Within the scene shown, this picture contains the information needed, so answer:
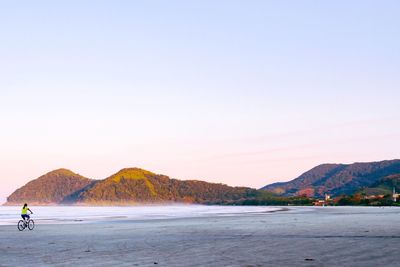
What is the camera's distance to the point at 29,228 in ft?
144

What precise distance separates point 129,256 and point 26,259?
388cm

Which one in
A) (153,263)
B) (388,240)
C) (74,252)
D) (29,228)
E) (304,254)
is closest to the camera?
(153,263)

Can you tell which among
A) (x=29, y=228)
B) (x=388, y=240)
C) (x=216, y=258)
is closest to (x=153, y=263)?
(x=216, y=258)

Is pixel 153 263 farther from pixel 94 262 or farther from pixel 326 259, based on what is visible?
pixel 326 259

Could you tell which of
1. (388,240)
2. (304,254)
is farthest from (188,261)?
(388,240)

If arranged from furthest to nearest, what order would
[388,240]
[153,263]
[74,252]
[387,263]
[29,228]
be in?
[29,228] → [388,240] → [74,252] → [153,263] → [387,263]

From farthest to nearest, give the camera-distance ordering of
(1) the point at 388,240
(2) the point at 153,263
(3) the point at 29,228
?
(3) the point at 29,228, (1) the point at 388,240, (2) the point at 153,263

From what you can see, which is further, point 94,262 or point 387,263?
point 94,262

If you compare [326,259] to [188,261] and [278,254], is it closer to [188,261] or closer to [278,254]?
[278,254]

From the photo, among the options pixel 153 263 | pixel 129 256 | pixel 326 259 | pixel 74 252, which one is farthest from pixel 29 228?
pixel 326 259

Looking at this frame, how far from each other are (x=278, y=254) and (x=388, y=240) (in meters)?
7.64

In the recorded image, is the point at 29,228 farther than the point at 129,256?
Yes

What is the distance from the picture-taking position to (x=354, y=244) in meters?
22.2

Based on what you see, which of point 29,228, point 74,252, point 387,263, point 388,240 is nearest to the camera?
point 387,263
